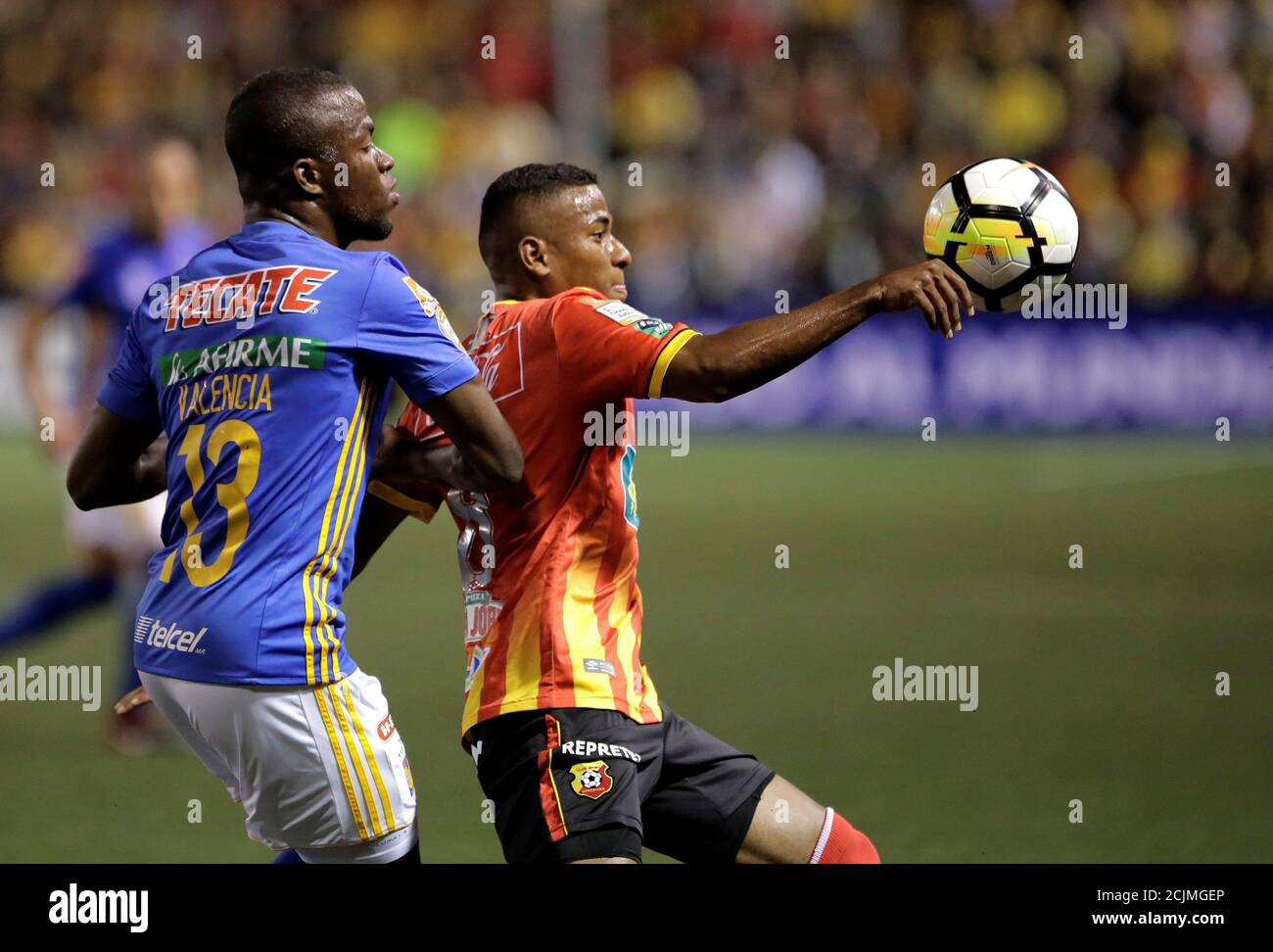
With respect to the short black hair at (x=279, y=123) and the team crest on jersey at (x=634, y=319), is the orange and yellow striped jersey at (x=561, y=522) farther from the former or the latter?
the short black hair at (x=279, y=123)

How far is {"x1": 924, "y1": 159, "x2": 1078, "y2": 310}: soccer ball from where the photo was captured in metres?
4.51

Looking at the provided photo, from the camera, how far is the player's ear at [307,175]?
381 centimetres

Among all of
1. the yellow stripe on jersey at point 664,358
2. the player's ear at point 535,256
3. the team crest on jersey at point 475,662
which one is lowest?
the team crest on jersey at point 475,662

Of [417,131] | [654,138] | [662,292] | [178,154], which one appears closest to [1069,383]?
[662,292]

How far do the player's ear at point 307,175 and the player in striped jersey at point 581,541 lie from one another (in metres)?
0.61

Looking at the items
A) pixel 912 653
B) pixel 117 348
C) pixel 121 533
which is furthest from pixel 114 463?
pixel 912 653

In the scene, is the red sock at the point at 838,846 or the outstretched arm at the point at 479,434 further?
the red sock at the point at 838,846

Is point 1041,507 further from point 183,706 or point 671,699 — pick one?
point 183,706

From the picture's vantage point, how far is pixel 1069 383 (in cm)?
1703

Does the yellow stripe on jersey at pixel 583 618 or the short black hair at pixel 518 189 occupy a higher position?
the short black hair at pixel 518 189

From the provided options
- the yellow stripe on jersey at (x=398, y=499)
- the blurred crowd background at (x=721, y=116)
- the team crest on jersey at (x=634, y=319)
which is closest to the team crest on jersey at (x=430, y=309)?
the team crest on jersey at (x=634, y=319)

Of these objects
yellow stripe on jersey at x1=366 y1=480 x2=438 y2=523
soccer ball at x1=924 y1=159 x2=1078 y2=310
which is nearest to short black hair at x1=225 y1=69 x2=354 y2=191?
yellow stripe on jersey at x1=366 y1=480 x2=438 y2=523

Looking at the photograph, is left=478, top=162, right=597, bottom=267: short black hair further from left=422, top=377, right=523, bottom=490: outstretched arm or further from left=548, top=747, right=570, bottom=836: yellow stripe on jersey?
left=548, top=747, right=570, bottom=836: yellow stripe on jersey

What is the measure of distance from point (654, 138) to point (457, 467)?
17.9 metres
